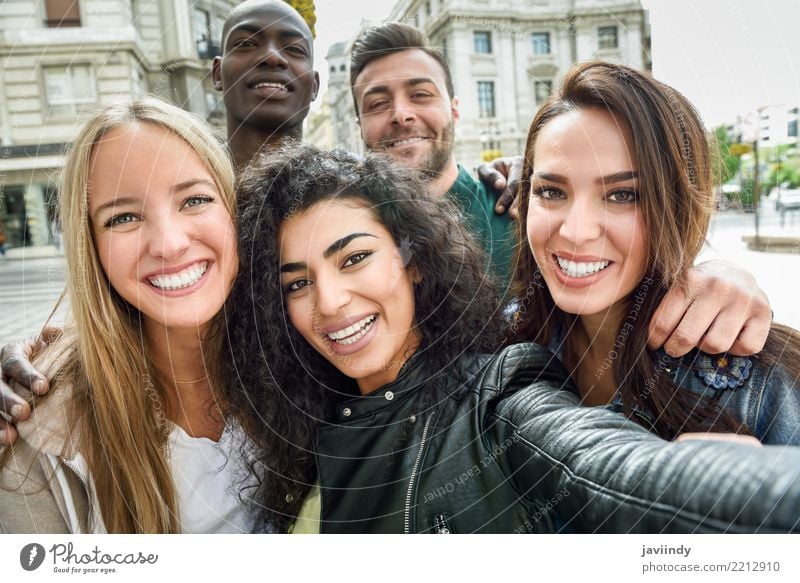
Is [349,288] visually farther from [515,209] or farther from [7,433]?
[7,433]

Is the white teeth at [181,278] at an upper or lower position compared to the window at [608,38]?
lower

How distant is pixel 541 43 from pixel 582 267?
1.11 ft

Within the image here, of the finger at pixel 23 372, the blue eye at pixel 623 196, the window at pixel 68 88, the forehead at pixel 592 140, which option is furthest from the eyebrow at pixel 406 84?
the finger at pixel 23 372

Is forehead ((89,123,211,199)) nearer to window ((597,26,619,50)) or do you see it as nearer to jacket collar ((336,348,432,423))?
jacket collar ((336,348,432,423))

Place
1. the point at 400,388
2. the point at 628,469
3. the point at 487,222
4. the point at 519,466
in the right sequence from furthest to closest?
the point at 487,222, the point at 400,388, the point at 519,466, the point at 628,469

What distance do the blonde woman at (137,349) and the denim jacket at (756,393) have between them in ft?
2.27

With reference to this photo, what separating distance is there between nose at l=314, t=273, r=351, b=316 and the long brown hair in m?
0.30

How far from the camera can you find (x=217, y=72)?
0.93m

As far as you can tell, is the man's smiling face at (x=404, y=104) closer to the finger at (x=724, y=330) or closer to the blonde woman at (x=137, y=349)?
the blonde woman at (x=137, y=349)

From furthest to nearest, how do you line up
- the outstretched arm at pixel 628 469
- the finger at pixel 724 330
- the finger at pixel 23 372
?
the finger at pixel 23 372 → the finger at pixel 724 330 → the outstretched arm at pixel 628 469

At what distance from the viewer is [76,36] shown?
36.1 inches

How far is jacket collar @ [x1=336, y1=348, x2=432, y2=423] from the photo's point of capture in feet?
2.80

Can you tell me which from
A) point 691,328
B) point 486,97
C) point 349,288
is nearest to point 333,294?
point 349,288

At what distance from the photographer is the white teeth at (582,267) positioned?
0.82 m
